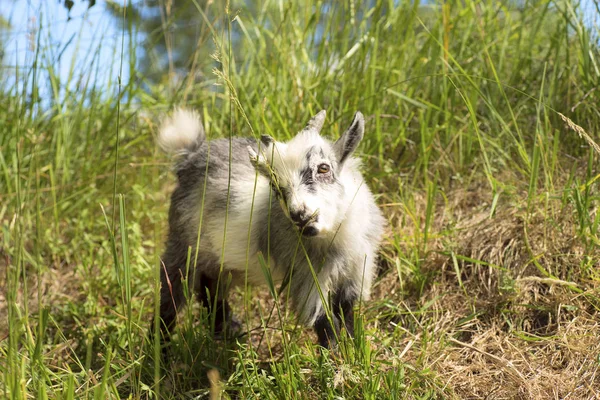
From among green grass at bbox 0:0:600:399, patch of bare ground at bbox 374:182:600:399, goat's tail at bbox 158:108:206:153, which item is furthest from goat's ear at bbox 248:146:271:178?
patch of bare ground at bbox 374:182:600:399

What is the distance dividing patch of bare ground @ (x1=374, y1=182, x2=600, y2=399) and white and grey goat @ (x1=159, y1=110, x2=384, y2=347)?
50cm

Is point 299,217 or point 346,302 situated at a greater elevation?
point 299,217

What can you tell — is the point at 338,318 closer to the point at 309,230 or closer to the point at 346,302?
the point at 346,302

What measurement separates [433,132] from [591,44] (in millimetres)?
1148

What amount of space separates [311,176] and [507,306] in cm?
140

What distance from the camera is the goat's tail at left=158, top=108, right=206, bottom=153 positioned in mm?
4113

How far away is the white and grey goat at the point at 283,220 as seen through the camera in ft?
10.2

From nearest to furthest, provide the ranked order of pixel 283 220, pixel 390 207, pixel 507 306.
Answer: pixel 283 220 → pixel 507 306 → pixel 390 207

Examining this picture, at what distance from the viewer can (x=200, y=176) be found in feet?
12.8

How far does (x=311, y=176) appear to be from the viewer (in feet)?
10.3

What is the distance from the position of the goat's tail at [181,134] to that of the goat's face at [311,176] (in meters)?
0.88

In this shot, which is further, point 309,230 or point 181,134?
point 181,134

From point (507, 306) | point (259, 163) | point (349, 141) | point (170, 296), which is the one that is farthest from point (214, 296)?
point (507, 306)

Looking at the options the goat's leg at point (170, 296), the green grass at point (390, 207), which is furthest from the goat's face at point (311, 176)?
the goat's leg at point (170, 296)
